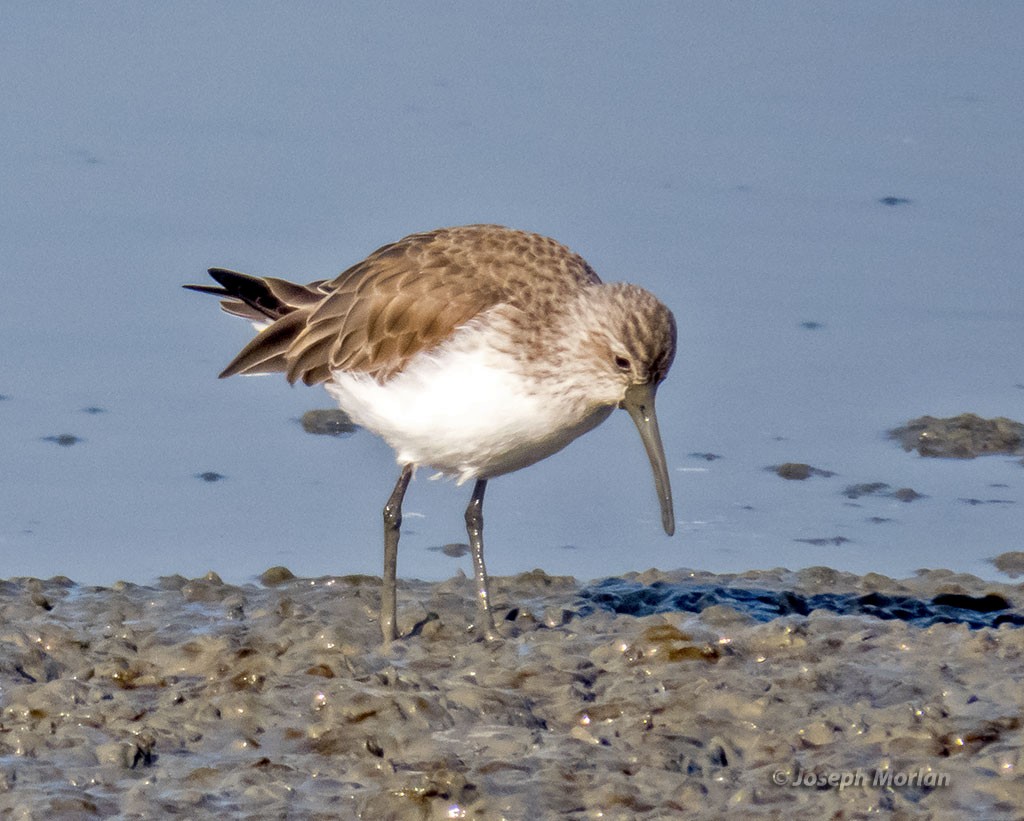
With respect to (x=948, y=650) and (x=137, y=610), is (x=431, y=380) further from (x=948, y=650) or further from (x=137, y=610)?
(x=948, y=650)

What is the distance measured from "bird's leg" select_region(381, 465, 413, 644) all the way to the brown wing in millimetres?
647

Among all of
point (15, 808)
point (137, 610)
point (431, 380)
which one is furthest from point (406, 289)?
point (15, 808)

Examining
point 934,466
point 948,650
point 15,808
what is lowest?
point 15,808

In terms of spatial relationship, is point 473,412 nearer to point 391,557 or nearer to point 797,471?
point 391,557

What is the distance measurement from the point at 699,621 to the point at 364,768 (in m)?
2.22

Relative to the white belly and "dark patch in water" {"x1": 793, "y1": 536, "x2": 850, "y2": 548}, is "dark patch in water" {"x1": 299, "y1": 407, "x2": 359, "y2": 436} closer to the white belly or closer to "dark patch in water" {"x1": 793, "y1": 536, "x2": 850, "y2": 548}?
the white belly

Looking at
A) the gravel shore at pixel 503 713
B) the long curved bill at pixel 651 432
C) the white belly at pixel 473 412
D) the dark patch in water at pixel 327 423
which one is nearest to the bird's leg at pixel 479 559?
the gravel shore at pixel 503 713

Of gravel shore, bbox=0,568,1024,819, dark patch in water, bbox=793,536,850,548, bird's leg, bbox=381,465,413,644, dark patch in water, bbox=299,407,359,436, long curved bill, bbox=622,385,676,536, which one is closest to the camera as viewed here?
gravel shore, bbox=0,568,1024,819

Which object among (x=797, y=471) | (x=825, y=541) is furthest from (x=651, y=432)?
(x=797, y=471)

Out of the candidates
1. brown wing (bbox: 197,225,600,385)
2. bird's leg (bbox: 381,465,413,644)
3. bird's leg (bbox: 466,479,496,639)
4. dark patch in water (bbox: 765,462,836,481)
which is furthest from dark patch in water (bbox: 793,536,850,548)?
bird's leg (bbox: 381,465,413,644)

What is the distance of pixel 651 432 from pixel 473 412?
2.83 feet

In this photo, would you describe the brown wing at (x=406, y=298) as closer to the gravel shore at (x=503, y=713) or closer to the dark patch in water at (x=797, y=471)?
the gravel shore at (x=503, y=713)

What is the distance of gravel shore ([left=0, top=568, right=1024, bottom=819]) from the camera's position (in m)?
6.20

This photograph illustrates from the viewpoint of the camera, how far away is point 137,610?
8.48 meters
